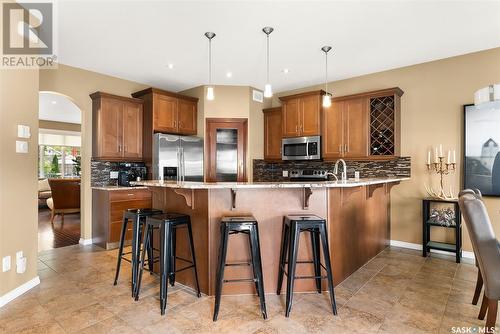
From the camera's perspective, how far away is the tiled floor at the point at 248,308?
6.81 feet

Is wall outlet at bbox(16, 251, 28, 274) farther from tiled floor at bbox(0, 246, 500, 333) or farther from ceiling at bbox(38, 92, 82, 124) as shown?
ceiling at bbox(38, 92, 82, 124)

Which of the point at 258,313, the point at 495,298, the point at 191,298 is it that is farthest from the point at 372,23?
the point at 191,298

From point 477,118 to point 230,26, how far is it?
10.7 feet

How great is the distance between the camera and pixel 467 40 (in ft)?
10.9

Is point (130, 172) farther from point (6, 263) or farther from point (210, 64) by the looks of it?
point (6, 263)

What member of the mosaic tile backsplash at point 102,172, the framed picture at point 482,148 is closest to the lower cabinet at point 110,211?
the mosaic tile backsplash at point 102,172

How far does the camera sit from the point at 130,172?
4.75 m

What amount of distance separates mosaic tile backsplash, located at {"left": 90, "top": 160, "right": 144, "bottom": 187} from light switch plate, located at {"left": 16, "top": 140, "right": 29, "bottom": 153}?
70.6 inches

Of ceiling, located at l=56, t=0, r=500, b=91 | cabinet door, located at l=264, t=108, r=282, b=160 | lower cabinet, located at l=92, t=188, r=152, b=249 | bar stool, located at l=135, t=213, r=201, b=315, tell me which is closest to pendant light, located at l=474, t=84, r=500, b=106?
ceiling, located at l=56, t=0, r=500, b=91

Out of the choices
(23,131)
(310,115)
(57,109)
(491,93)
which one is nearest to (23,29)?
(23,131)

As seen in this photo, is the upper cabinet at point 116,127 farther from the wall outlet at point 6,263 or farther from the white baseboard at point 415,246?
the white baseboard at point 415,246

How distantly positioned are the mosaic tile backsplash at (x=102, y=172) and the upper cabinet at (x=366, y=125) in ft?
11.9

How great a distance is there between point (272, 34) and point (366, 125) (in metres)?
2.01

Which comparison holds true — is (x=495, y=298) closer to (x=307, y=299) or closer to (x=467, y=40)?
(x=307, y=299)
